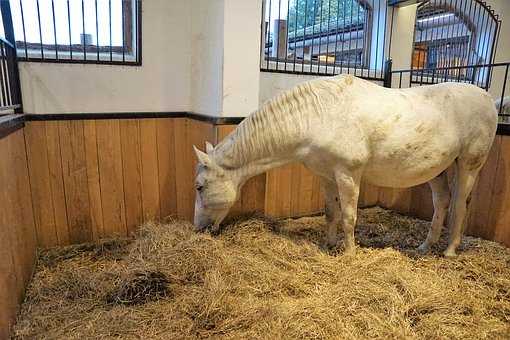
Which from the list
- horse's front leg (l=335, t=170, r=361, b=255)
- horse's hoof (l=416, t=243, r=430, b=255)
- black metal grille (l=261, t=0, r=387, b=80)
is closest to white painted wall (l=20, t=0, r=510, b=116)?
black metal grille (l=261, t=0, r=387, b=80)

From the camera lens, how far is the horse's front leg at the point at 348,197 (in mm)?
1953

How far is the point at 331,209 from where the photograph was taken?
2303mm

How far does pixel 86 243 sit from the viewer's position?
2.52 meters

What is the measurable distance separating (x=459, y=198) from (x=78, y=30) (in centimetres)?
274

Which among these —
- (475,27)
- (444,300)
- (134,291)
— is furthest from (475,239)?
(475,27)

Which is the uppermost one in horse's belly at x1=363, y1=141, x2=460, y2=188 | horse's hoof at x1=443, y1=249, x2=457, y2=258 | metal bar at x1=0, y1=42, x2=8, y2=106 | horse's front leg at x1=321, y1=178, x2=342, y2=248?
metal bar at x1=0, y1=42, x2=8, y2=106

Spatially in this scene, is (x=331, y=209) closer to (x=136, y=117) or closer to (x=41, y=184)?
(x=136, y=117)

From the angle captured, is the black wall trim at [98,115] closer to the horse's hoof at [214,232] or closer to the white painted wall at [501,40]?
the horse's hoof at [214,232]

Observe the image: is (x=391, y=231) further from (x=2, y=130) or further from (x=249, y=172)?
(x=2, y=130)

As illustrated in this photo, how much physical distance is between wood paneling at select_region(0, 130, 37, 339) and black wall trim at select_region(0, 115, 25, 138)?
0.03 metres

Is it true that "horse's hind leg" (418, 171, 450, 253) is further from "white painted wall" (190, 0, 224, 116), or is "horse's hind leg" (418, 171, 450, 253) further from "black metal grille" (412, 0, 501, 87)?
"black metal grille" (412, 0, 501, 87)

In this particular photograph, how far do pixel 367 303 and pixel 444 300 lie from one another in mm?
394

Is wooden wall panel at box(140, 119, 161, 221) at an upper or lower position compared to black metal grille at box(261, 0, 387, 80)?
lower

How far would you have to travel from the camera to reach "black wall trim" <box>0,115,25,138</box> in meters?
1.50
